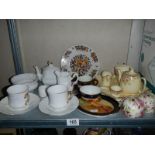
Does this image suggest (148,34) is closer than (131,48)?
Yes

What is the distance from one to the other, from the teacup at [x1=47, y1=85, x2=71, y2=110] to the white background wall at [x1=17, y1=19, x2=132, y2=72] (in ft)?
1.24

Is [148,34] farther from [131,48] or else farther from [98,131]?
[98,131]

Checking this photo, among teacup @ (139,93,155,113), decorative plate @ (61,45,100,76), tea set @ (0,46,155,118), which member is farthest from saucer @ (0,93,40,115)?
teacup @ (139,93,155,113)

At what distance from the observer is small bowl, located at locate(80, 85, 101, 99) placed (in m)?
0.88

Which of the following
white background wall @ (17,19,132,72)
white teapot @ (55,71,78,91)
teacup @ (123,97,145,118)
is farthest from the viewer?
white background wall @ (17,19,132,72)

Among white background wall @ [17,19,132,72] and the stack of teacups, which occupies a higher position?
white background wall @ [17,19,132,72]

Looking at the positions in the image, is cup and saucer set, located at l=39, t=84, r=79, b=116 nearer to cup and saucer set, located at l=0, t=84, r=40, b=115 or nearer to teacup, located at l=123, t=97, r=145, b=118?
cup and saucer set, located at l=0, t=84, r=40, b=115

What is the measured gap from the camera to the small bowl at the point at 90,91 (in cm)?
88

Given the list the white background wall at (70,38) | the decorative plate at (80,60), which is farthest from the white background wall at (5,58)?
the decorative plate at (80,60)

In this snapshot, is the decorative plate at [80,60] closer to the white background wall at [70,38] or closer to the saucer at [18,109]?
the white background wall at [70,38]

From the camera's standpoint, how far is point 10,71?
1.24 meters
